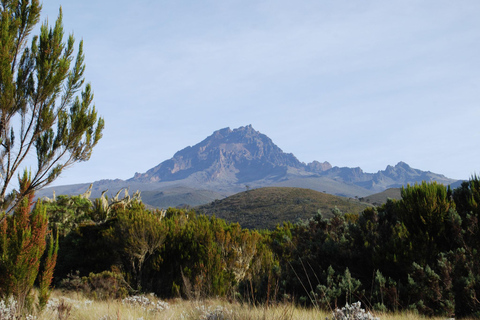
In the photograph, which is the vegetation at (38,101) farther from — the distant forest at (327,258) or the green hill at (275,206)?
the green hill at (275,206)

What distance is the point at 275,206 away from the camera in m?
81.6

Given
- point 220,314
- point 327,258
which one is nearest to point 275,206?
point 327,258

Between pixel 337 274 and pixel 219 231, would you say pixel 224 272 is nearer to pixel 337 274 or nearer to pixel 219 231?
pixel 219 231

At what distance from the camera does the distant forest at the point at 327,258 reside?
19.6 feet

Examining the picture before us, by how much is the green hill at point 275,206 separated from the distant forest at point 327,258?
164ft

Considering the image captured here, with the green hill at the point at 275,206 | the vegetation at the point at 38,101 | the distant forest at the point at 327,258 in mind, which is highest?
the vegetation at the point at 38,101

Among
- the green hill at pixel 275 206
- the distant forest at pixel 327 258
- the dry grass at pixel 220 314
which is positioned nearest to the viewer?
the dry grass at pixel 220 314

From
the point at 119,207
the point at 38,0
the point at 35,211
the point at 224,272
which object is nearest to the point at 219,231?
the point at 224,272

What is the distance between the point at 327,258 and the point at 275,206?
246ft

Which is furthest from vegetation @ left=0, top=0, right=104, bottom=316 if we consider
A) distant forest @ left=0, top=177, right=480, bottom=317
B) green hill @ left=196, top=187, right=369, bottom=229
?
green hill @ left=196, top=187, right=369, bottom=229

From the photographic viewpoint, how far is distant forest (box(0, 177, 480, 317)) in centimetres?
598

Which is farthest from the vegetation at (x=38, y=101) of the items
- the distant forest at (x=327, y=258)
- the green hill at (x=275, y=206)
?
the green hill at (x=275, y=206)

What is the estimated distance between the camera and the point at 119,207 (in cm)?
1442

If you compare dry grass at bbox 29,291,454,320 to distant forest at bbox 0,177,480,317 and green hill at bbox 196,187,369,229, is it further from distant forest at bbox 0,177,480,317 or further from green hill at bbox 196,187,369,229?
green hill at bbox 196,187,369,229
